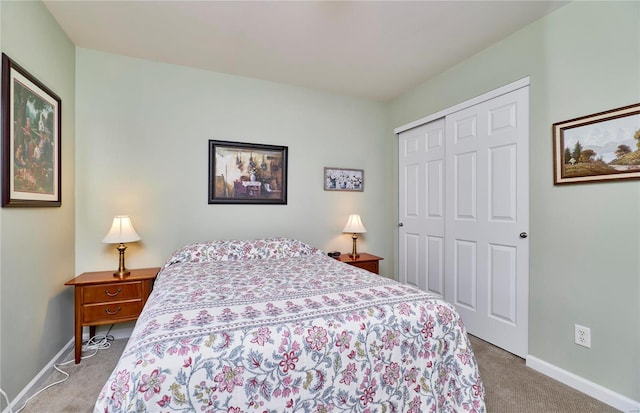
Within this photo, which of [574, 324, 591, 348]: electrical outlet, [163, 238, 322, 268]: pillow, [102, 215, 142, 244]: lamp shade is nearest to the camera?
[574, 324, 591, 348]: electrical outlet

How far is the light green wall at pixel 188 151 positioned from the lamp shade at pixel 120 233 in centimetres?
29

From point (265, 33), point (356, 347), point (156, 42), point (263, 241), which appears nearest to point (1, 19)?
point (156, 42)

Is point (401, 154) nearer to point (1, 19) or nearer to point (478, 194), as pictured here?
point (478, 194)

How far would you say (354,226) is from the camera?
3.24m

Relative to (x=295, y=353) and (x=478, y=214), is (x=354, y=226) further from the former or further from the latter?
(x=295, y=353)

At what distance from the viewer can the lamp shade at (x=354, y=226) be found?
3217 mm

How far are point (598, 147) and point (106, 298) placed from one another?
11.6 ft

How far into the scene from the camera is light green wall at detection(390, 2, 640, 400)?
5.51 ft

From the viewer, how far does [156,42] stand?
95.0 inches

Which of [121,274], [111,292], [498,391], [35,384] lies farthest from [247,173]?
[498,391]

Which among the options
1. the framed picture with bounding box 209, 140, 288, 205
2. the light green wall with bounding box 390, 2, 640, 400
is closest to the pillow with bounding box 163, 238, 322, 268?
the framed picture with bounding box 209, 140, 288, 205

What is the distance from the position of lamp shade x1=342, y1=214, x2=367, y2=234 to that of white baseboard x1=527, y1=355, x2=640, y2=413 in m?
1.75

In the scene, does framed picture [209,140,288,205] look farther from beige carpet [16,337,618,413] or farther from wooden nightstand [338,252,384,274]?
beige carpet [16,337,618,413]

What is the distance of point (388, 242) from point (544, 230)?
182 cm
